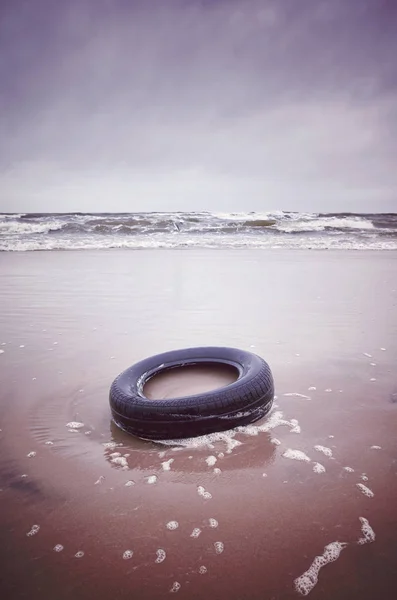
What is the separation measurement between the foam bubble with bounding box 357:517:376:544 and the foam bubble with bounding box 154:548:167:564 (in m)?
1.01

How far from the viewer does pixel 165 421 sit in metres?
2.74

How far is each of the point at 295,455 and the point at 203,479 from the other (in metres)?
0.70

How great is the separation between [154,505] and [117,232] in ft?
75.7

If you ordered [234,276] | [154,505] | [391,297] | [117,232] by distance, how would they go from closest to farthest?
[154,505] → [391,297] → [234,276] → [117,232]

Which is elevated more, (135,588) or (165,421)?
(165,421)

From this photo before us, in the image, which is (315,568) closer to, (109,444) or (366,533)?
(366,533)

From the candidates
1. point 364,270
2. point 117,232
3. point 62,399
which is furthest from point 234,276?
point 117,232

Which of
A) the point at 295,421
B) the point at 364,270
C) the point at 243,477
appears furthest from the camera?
the point at 364,270

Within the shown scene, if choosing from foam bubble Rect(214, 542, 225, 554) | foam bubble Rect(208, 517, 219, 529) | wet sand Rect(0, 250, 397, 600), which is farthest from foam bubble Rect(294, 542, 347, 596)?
foam bubble Rect(208, 517, 219, 529)

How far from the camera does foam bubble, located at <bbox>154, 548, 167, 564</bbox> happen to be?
1.87 meters

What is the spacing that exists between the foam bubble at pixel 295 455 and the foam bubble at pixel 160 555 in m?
1.09

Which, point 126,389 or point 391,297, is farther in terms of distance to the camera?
point 391,297

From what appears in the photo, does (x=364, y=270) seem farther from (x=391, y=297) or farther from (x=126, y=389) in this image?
(x=126, y=389)

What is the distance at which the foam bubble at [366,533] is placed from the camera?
1927mm
